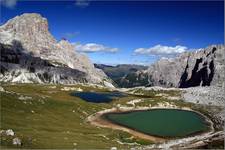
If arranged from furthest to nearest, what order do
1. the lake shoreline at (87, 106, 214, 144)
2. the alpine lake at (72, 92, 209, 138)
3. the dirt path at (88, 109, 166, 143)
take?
the alpine lake at (72, 92, 209, 138)
the lake shoreline at (87, 106, 214, 144)
the dirt path at (88, 109, 166, 143)

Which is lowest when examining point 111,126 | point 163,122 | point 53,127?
point 163,122

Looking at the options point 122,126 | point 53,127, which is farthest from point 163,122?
point 53,127

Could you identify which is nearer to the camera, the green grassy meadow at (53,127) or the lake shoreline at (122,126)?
the green grassy meadow at (53,127)

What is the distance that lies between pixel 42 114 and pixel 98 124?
2475 centimetres

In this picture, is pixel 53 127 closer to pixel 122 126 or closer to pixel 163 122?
pixel 122 126

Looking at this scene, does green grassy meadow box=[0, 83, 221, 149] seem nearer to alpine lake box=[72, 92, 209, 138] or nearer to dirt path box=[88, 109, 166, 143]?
dirt path box=[88, 109, 166, 143]

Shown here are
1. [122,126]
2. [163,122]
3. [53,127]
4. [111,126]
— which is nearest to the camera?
[53,127]


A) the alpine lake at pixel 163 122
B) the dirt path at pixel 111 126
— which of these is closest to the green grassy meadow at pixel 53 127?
the dirt path at pixel 111 126

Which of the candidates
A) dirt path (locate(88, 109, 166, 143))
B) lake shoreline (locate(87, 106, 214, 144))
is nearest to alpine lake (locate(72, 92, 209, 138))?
lake shoreline (locate(87, 106, 214, 144))

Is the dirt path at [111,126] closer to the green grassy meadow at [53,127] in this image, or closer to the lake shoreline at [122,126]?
the lake shoreline at [122,126]

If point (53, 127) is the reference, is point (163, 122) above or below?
below

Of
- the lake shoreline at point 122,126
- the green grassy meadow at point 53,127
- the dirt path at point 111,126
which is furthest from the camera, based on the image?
A: the lake shoreline at point 122,126

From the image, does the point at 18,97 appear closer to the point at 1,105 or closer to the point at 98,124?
the point at 1,105

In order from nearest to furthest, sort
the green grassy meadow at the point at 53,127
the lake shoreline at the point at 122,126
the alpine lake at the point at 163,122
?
the green grassy meadow at the point at 53,127 < the lake shoreline at the point at 122,126 < the alpine lake at the point at 163,122
